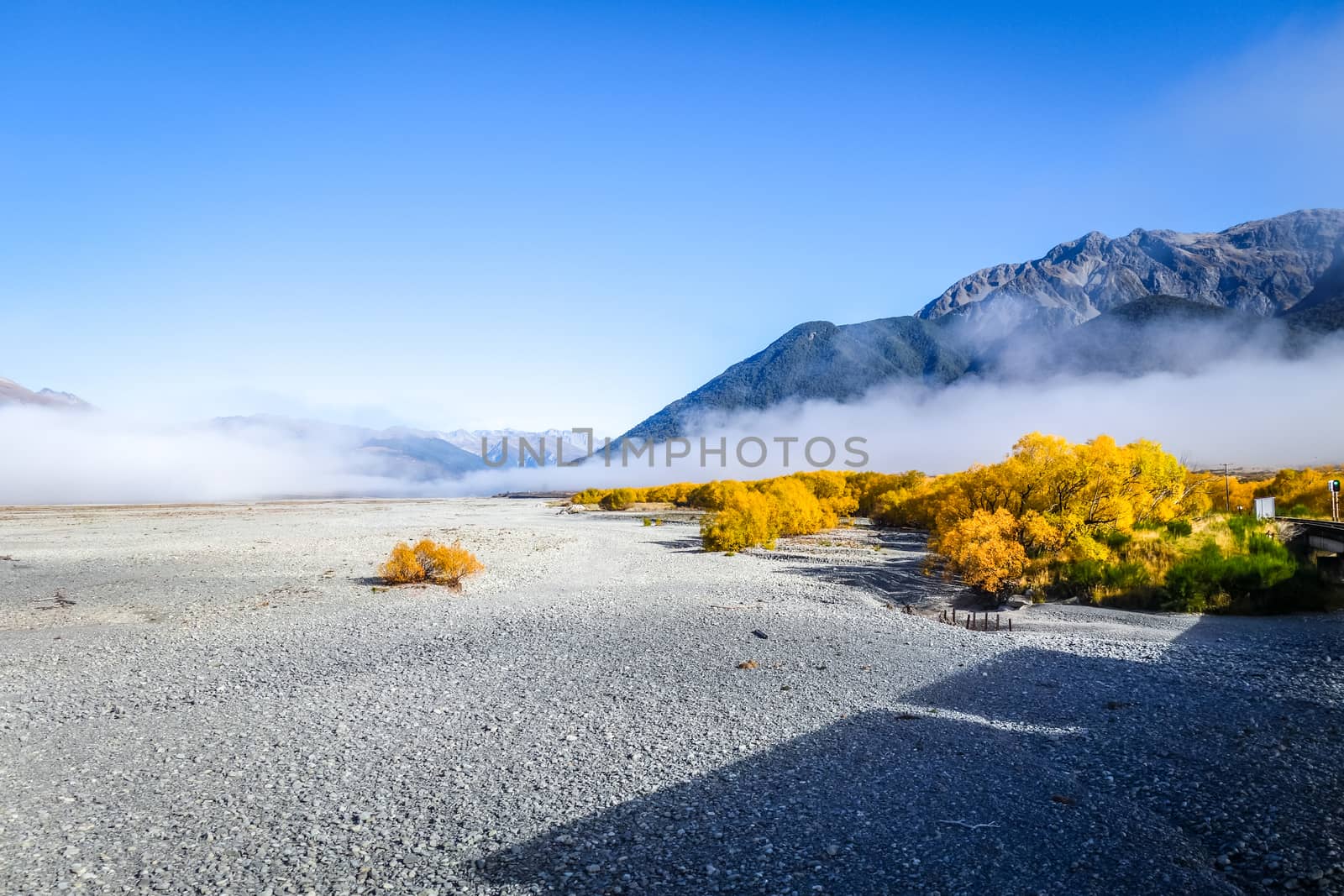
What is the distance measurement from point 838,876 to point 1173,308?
215548 mm

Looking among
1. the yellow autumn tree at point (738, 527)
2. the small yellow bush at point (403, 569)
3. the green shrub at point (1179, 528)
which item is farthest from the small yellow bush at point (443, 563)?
the green shrub at point (1179, 528)

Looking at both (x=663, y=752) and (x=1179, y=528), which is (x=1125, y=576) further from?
(x=663, y=752)

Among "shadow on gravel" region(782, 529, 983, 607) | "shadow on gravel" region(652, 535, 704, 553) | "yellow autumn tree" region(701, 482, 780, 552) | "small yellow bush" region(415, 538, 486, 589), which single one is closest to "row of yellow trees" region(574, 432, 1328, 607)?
"shadow on gravel" region(782, 529, 983, 607)

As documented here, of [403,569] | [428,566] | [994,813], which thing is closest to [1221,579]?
[994,813]

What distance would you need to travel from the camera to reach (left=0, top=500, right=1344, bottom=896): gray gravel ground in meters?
5.61

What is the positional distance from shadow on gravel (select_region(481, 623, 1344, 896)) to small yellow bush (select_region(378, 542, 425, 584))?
1625cm

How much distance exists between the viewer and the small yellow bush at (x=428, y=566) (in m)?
21.4

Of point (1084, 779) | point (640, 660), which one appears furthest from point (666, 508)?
point (1084, 779)

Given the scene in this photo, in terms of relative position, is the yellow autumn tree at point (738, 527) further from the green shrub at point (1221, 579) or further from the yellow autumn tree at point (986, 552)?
the green shrub at point (1221, 579)

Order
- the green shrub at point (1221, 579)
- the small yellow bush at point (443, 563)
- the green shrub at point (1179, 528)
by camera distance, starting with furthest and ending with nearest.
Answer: the green shrub at point (1179, 528), the small yellow bush at point (443, 563), the green shrub at point (1221, 579)

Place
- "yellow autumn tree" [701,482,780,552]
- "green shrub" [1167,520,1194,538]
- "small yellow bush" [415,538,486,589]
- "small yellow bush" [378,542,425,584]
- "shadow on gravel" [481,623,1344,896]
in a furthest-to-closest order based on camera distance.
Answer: "yellow autumn tree" [701,482,780,552], "green shrub" [1167,520,1194,538], "small yellow bush" [415,538,486,589], "small yellow bush" [378,542,425,584], "shadow on gravel" [481,623,1344,896]

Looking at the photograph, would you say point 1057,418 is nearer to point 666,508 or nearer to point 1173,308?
point 1173,308

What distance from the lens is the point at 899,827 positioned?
6156 millimetres

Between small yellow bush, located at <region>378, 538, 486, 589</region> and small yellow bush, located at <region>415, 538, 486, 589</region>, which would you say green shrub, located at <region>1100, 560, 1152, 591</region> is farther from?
small yellow bush, located at <region>415, 538, 486, 589</region>
